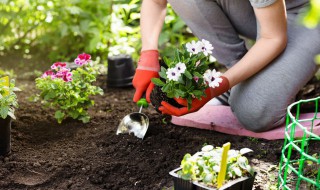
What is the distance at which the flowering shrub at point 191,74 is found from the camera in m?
2.16

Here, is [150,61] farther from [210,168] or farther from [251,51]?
[210,168]

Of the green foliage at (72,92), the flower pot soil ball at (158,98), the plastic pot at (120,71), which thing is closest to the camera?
the flower pot soil ball at (158,98)

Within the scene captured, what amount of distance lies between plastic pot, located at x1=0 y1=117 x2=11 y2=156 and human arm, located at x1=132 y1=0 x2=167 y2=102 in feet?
2.07

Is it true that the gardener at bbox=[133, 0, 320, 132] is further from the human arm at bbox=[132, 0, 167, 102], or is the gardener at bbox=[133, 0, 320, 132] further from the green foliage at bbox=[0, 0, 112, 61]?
the green foliage at bbox=[0, 0, 112, 61]

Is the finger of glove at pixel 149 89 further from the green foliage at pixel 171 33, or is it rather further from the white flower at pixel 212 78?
the green foliage at pixel 171 33

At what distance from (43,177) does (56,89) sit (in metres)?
0.59

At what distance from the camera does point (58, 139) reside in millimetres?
2646

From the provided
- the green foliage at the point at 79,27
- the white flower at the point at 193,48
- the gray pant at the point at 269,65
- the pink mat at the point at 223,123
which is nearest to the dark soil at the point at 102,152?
the pink mat at the point at 223,123

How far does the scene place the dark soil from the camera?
7.12 feet

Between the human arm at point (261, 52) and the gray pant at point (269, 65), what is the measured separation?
106 mm

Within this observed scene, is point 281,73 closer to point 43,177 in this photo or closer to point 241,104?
point 241,104

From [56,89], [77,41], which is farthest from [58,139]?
[77,41]

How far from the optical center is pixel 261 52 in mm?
2385

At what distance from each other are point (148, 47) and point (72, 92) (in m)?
0.47
